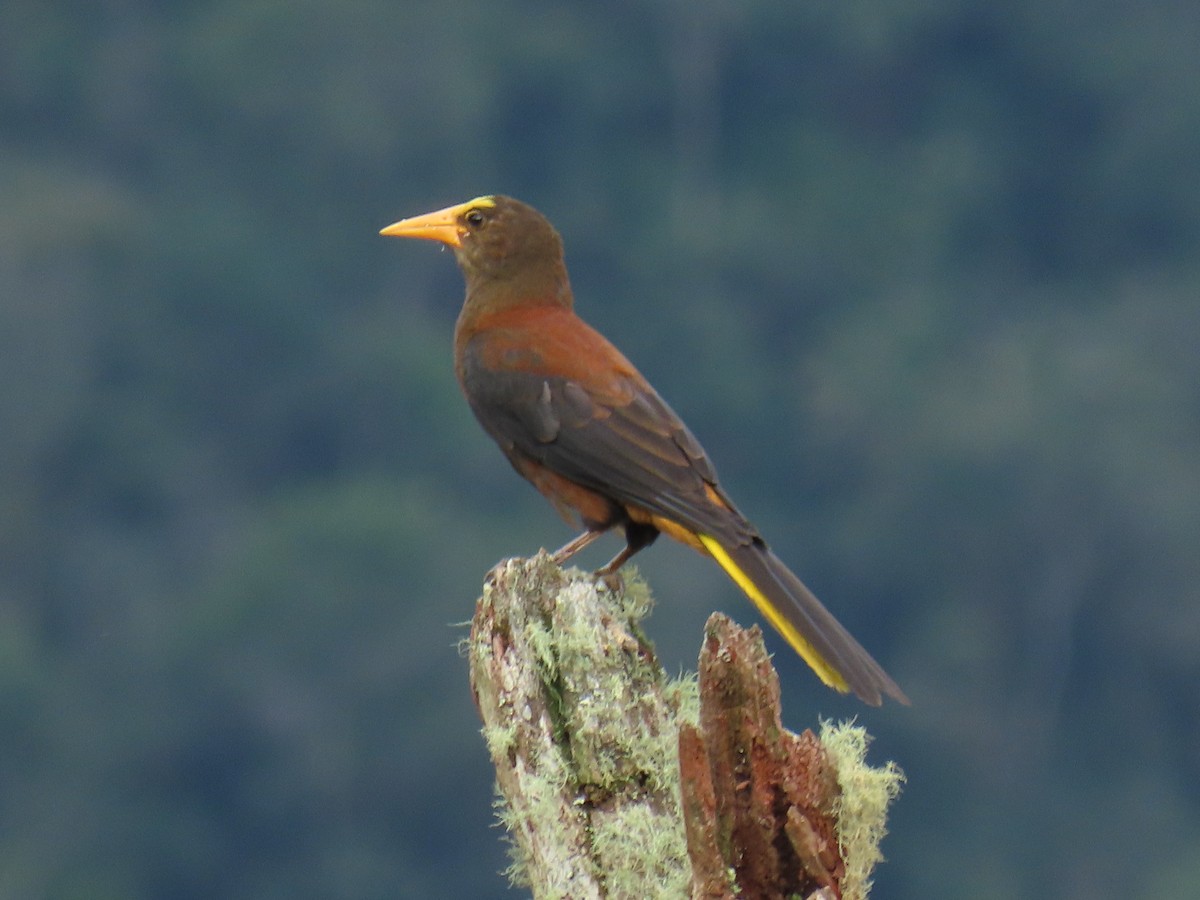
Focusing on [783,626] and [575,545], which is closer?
[783,626]

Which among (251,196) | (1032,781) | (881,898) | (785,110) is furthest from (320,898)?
(785,110)

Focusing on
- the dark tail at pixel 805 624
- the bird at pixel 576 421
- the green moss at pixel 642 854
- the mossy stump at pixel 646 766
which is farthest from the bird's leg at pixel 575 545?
the green moss at pixel 642 854

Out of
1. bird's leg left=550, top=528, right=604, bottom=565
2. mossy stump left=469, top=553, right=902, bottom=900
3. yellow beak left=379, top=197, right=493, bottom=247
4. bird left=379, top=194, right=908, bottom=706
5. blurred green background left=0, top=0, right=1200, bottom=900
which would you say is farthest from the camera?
blurred green background left=0, top=0, right=1200, bottom=900

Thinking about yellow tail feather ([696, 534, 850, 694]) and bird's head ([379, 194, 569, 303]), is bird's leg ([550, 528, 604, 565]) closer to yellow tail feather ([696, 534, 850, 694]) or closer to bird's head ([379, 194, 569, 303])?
yellow tail feather ([696, 534, 850, 694])

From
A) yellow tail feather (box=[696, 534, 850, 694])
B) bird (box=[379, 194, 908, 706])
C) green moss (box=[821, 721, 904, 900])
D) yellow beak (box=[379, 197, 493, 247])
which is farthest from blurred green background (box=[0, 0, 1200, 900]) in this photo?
green moss (box=[821, 721, 904, 900])

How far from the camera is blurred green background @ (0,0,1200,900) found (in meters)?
46.2

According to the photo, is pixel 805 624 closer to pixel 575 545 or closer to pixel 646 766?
pixel 575 545

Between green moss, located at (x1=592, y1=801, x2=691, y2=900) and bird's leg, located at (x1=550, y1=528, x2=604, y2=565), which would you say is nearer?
green moss, located at (x1=592, y1=801, x2=691, y2=900)

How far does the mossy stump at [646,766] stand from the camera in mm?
6098

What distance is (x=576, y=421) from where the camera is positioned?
866 centimetres

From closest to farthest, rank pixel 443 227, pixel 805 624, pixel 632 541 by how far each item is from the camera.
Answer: pixel 805 624, pixel 632 541, pixel 443 227

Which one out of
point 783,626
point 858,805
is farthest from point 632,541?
point 858,805

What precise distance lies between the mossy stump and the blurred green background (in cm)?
2874

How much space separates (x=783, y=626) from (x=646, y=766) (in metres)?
1.23
